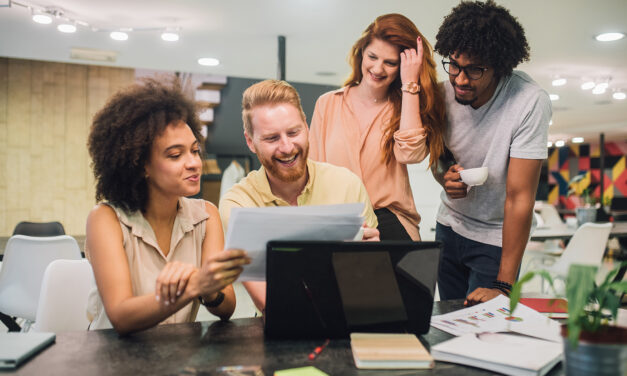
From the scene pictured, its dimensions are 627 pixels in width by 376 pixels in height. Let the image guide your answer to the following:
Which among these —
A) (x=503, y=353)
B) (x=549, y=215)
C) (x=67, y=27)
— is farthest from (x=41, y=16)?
(x=549, y=215)

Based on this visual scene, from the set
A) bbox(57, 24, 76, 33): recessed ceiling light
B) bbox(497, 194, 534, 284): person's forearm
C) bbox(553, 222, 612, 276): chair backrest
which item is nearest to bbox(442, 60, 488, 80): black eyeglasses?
bbox(497, 194, 534, 284): person's forearm

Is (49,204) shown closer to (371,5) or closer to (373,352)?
(371,5)

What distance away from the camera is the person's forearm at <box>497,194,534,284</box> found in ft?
5.68

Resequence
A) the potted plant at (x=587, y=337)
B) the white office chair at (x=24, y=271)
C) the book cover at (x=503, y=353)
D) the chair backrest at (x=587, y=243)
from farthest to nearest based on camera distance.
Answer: the chair backrest at (x=587, y=243)
the white office chair at (x=24, y=271)
the book cover at (x=503, y=353)
the potted plant at (x=587, y=337)

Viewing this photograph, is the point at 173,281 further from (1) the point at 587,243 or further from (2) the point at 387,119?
(1) the point at 587,243

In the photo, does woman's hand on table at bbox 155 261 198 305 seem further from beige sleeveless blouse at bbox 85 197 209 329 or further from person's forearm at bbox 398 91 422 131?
person's forearm at bbox 398 91 422 131

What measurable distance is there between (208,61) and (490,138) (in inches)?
192

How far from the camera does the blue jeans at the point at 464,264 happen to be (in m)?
1.90

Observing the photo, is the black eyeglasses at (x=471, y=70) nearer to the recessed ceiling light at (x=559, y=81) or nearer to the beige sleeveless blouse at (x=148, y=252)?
the beige sleeveless blouse at (x=148, y=252)

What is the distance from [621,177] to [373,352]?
54.2 ft

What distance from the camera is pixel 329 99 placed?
209cm

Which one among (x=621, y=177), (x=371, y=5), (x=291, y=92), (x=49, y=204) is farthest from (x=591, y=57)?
(x=621, y=177)

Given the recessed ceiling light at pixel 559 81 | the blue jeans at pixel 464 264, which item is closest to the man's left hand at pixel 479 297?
the blue jeans at pixel 464 264

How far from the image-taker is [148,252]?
149cm
